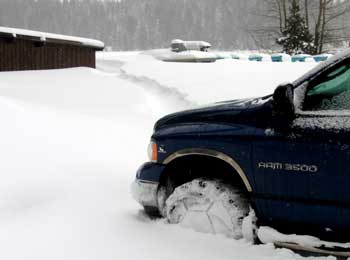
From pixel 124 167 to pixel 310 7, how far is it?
45.7m

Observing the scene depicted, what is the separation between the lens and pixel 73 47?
25391 millimetres

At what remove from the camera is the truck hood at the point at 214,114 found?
378 centimetres

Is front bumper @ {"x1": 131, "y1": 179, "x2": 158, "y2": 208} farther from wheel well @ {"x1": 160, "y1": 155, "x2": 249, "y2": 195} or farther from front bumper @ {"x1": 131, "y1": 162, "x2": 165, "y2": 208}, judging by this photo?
wheel well @ {"x1": 160, "y1": 155, "x2": 249, "y2": 195}

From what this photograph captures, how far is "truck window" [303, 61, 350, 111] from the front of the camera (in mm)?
3477

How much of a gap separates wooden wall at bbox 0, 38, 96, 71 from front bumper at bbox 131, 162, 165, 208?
55.1 feet

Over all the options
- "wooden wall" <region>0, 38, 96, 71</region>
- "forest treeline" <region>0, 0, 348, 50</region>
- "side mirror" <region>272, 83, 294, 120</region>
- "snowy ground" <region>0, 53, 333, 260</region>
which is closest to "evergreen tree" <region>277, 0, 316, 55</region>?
"wooden wall" <region>0, 38, 96, 71</region>

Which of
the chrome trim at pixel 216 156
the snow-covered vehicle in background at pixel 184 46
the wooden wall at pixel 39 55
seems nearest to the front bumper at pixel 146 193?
the chrome trim at pixel 216 156

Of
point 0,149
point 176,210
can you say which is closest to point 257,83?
point 0,149

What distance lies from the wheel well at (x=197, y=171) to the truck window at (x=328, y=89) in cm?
83

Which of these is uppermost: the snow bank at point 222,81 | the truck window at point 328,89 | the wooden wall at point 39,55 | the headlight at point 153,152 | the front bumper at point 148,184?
the wooden wall at point 39,55

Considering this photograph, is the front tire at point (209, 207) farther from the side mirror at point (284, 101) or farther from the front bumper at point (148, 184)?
the side mirror at point (284, 101)

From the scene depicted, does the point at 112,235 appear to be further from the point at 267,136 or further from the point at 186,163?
the point at 267,136

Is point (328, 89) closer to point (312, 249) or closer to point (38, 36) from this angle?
point (312, 249)

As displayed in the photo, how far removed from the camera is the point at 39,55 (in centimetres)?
2216
